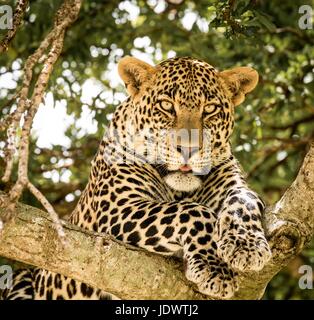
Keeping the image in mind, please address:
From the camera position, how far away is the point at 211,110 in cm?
756

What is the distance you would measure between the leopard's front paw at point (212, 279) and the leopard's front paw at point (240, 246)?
0.09 meters

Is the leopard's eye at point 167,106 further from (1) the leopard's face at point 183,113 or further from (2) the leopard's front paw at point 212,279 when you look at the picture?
(2) the leopard's front paw at point 212,279

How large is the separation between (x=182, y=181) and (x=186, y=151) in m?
0.31

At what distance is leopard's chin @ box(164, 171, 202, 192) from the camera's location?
7309mm

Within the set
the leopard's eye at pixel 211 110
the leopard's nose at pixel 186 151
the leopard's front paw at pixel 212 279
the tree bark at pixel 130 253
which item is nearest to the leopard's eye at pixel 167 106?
the leopard's eye at pixel 211 110

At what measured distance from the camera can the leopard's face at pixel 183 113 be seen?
728 cm

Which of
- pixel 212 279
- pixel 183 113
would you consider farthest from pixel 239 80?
pixel 212 279

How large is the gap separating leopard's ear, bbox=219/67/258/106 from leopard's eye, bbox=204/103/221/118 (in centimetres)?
40

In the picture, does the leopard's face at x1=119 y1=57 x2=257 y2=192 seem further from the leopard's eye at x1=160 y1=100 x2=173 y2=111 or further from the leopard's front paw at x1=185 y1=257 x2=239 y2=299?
the leopard's front paw at x1=185 y1=257 x2=239 y2=299

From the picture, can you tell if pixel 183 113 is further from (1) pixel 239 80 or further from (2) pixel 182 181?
(1) pixel 239 80
